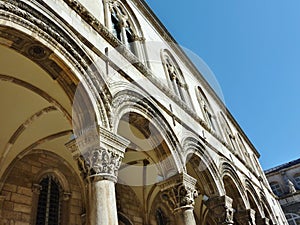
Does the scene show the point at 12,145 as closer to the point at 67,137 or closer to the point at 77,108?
the point at 67,137

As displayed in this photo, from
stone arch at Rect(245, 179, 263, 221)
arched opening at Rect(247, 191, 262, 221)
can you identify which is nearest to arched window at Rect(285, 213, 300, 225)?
stone arch at Rect(245, 179, 263, 221)

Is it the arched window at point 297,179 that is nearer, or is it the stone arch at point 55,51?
the stone arch at point 55,51

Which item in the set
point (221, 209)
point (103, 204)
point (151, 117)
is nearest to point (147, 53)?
point (151, 117)

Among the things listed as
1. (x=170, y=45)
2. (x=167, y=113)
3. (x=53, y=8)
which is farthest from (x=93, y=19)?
(x=170, y=45)

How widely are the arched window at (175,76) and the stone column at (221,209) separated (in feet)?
10.6

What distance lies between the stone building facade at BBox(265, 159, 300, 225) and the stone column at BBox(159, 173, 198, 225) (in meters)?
18.0

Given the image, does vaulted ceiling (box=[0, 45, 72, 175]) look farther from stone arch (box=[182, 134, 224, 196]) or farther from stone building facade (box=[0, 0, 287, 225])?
stone arch (box=[182, 134, 224, 196])

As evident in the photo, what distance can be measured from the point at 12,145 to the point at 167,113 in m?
3.51

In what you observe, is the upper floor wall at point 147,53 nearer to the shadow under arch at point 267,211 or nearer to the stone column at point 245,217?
the shadow under arch at point 267,211

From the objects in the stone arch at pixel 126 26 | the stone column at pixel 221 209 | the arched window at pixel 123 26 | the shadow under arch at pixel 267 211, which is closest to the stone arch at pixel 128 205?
the stone column at pixel 221 209

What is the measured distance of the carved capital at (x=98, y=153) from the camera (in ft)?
12.7

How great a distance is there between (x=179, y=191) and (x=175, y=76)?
15.4 ft

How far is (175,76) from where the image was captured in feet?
31.1

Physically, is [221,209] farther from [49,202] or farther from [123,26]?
[123,26]
